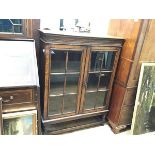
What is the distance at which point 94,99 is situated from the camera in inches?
78.1

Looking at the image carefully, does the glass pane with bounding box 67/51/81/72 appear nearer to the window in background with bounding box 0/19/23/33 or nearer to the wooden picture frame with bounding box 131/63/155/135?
the window in background with bounding box 0/19/23/33

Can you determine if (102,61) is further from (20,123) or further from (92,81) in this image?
(20,123)

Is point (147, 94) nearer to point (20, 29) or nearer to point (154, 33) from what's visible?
point (154, 33)

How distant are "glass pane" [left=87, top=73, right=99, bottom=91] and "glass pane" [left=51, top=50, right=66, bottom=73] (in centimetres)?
35

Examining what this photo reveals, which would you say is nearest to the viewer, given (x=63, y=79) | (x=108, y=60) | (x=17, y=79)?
(x=17, y=79)

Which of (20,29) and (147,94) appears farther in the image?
(147,94)

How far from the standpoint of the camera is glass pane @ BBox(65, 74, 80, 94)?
5.74ft

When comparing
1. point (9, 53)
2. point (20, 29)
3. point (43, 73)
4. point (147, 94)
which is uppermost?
point (20, 29)

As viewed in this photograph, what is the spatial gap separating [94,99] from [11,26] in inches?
46.7

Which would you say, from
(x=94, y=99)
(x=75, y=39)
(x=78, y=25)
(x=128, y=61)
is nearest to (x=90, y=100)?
(x=94, y=99)

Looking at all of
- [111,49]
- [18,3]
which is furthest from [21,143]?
[111,49]

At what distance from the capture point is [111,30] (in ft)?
6.87

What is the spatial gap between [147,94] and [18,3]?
1.85m

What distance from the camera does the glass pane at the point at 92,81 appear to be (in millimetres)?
1855
